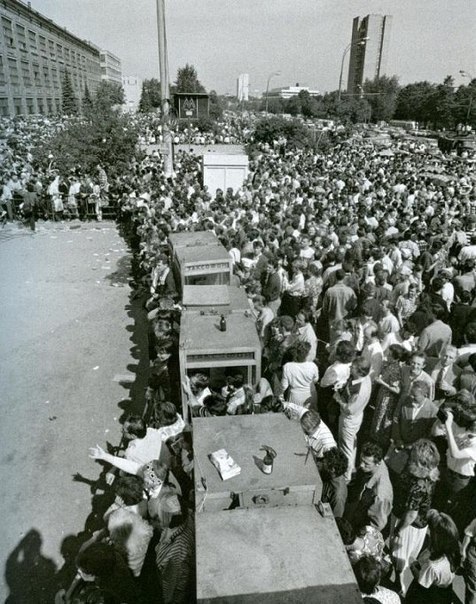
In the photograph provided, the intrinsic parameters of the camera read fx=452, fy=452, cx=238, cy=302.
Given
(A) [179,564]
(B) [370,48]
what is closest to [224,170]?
(A) [179,564]

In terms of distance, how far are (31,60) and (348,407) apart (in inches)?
2486

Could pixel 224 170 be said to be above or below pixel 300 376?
above

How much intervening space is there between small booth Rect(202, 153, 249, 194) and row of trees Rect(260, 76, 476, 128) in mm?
39555

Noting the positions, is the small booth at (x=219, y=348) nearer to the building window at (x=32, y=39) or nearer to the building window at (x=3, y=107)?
the building window at (x=3, y=107)

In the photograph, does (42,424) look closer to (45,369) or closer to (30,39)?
(45,369)

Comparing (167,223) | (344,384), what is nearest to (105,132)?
(167,223)

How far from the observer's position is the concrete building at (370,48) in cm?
17825

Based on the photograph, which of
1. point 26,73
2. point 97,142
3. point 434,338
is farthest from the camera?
point 26,73

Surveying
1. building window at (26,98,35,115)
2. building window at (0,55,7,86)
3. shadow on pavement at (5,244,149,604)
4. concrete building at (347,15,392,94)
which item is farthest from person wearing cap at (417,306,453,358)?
concrete building at (347,15,392,94)

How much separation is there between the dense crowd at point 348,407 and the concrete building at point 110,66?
104770mm

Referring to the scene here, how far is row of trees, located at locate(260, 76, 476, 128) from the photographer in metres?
60.2

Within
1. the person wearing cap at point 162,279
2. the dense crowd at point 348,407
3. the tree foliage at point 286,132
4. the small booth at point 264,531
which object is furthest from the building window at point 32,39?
the small booth at point 264,531

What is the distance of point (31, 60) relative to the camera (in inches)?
2133

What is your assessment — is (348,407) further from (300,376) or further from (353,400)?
(300,376)
